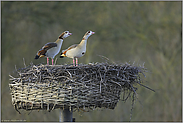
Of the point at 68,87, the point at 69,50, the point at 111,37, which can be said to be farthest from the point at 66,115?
the point at 111,37

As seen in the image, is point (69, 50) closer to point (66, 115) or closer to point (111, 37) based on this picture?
point (66, 115)

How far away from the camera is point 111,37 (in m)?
8.82

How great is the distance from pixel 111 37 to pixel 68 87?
20.1 feet

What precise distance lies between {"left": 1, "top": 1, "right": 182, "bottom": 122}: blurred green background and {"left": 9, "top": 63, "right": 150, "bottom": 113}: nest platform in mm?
4880

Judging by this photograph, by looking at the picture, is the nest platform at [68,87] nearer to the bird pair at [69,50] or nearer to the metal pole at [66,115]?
the metal pole at [66,115]

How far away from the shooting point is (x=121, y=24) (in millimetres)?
8867

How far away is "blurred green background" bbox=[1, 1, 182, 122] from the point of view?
26.4 ft

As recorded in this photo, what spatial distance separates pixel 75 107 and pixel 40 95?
1.23 feet

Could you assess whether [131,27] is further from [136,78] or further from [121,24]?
[136,78]

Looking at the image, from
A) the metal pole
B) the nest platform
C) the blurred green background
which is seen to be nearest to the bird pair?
the nest platform

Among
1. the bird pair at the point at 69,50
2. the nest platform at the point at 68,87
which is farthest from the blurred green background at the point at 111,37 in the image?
the nest platform at the point at 68,87

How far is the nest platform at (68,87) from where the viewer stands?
283 centimetres

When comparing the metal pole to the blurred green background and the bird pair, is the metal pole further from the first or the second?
the blurred green background

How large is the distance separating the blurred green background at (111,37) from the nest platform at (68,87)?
16.0 feet
